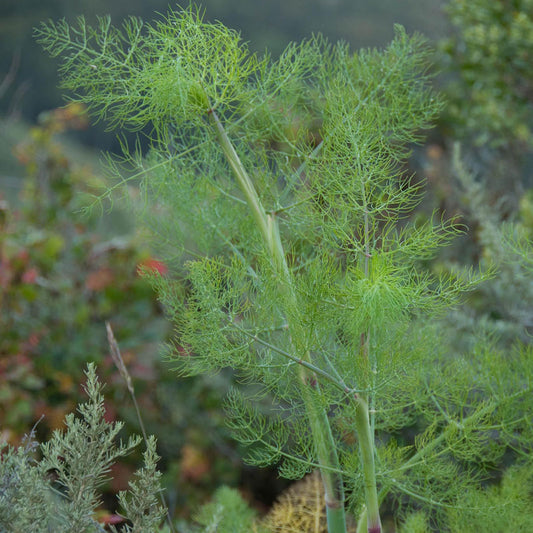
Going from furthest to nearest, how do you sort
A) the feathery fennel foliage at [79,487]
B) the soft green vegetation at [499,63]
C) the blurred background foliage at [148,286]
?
the soft green vegetation at [499,63], the blurred background foliage at [148,286], the feathery fennel foliage at [79,487]

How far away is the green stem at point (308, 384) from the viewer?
2.16ft

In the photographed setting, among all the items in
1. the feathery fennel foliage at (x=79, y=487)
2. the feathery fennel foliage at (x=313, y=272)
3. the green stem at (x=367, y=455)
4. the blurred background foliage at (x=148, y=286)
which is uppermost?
the feathery fennel foliage at (x=313, y=272)

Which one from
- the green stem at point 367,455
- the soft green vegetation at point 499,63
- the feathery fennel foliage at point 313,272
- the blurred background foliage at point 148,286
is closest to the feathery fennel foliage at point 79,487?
the feathery fennel foliage at point 313,272

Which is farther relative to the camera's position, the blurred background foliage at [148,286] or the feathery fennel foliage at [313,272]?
the blurred background foliage at [148,286]

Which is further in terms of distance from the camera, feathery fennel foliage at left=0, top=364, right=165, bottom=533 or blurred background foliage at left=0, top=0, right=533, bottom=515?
blurred background foliage at left=0, top=0, right=533, bottom=515

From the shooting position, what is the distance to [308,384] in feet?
2.26

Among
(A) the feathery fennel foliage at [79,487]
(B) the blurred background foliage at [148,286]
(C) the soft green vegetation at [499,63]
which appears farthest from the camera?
(C) the soft green vegetation at [499,63]

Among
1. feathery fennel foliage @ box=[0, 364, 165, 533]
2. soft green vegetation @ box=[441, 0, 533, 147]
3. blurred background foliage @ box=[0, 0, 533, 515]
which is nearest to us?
feathery fennel foliage @ box=[0, 364, 165, 533]

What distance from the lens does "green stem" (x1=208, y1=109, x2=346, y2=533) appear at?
2.16 ft

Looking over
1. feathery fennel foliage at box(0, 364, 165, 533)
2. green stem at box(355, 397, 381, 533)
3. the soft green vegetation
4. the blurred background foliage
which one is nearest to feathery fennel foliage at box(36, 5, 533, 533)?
green stem at box(355, 397, 381, 533)

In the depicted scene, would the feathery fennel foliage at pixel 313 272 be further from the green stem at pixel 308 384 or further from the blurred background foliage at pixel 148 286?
the blurred background foliage at pixel 148 286

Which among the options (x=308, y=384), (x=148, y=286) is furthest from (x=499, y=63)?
(x=308, y=384)

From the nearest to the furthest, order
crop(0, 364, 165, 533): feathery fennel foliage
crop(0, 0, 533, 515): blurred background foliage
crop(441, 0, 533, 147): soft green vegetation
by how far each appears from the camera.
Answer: crop(0, 364, 165, 533): feathery fennel foliage → crop(0, 0, 533, 515): blurred background foliage → crop(441, 0, 533, 147): soft green vegetation

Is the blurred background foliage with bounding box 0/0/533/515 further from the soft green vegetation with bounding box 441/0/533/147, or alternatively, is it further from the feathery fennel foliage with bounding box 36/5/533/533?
the feathery fennel foliage with bounding box 36/5/533/533
